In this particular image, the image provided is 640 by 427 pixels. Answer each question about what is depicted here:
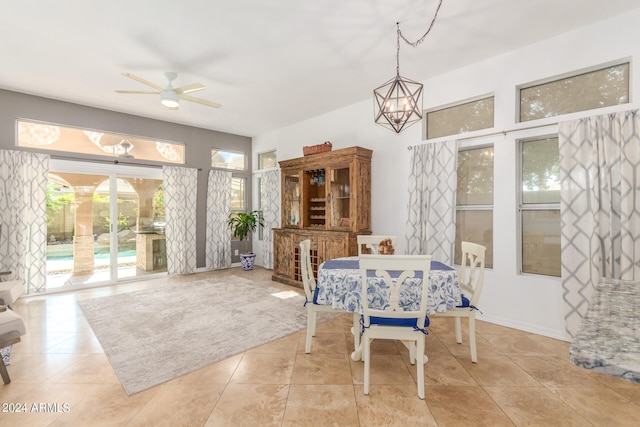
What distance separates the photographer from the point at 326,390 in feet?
6.87

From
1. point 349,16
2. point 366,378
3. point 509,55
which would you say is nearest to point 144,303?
point 366,378

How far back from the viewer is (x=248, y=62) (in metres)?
3.46

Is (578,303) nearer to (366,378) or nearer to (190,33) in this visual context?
(366,378)

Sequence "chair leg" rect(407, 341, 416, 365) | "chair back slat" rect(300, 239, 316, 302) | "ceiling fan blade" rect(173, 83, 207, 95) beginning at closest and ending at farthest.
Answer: "chair leg" rect(407, 341, 416, 365) < "chair back slat" rect(300, 239, 316, 302) < "ceiling fan blade" rect(173, 83, 207, 95)

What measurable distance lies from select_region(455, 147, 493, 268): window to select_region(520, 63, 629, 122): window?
0.59 meters

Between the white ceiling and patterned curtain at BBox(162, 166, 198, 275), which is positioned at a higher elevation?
the white ceiling

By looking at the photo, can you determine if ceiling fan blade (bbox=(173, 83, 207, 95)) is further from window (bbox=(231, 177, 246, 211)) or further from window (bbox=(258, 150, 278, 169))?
window (bbox=(231, 177, 246, 211))

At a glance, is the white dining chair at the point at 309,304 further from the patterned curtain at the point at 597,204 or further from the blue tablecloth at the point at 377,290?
the patterned curtain at the point at 597,204

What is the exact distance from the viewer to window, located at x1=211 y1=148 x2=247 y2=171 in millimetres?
6449

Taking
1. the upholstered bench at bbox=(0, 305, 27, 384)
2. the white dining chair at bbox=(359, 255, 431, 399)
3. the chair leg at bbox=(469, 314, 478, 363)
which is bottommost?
the chair leg at bbox=(469, 314, 478, 363)

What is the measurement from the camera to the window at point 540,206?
3.07 meters

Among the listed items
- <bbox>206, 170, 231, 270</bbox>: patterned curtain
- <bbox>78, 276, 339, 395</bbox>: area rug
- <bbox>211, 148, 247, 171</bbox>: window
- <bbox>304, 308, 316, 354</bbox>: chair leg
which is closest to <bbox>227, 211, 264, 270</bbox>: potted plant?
<bbox>206, 170, 231, 270</bbox>: patterned curtain

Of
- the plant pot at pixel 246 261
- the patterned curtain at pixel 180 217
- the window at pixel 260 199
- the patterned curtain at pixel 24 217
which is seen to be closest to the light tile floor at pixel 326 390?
the patterned curtain at pixel 24 217

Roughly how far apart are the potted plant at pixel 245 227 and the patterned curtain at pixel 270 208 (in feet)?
0.83
